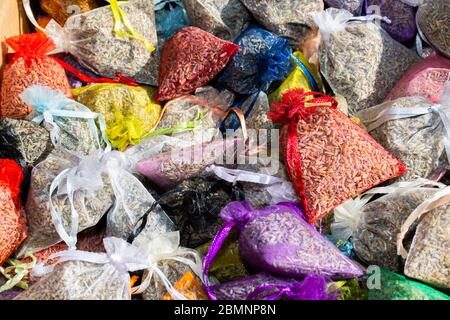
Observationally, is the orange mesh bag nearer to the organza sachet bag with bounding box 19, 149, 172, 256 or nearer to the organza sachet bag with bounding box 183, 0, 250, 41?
the organza sachet bag with bounding box 19, 149, 172, 256

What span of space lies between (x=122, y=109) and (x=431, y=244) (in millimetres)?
970

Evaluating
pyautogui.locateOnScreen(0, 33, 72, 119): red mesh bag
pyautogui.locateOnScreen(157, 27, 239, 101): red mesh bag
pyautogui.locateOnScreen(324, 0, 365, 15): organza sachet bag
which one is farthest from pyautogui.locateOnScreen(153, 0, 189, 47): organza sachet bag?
pyautogui.locateOnScreen(324, 0, 365, 15): organza sachet bag

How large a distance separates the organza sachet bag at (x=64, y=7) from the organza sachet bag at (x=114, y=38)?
0.06 metres

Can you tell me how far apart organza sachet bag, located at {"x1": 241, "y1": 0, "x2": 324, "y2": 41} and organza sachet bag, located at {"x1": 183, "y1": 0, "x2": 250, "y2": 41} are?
75 mm

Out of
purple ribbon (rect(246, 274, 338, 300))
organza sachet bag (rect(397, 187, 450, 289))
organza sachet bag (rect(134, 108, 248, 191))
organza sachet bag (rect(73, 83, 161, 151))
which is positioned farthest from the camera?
organza sachet bag (rect(73, 83, 161, 151))

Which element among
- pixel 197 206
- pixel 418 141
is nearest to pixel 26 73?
pixel 197 206

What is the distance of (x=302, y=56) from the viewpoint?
196 centimetres

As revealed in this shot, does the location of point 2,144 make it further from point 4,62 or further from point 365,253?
point 365,253

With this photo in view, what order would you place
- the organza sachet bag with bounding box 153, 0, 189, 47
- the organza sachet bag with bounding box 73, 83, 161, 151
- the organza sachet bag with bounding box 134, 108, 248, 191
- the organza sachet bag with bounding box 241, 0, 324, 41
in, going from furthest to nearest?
the organza sachet bag with bounding box 153, 0, 189, 47, the organza sachet bag with bounding box 241, 0, 324, 41, the organza sachet bag with bounding box 73, 83, 161, 151, the organza sachet bag with bounding box 134, 108, 248, 191

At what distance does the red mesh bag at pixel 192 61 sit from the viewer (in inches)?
73.2

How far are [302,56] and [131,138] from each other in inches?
24.0

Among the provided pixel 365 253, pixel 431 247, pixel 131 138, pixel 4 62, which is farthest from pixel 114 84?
pixel 431 247

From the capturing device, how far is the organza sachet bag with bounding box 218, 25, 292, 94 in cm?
183

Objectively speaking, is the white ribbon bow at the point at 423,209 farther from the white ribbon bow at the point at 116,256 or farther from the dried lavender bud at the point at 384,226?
the white ribbon bow at the point at 116,256
